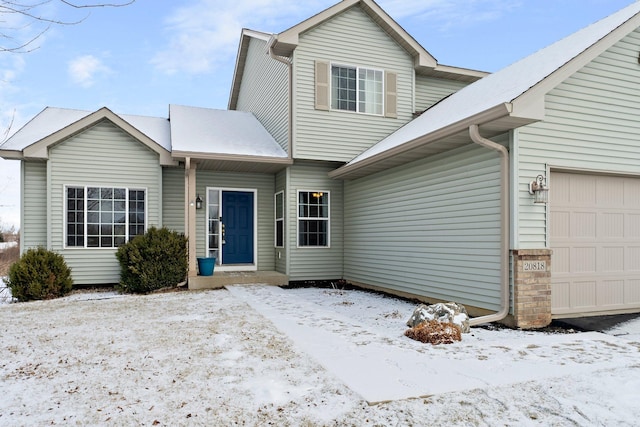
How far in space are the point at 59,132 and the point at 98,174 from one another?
1115 millimetres

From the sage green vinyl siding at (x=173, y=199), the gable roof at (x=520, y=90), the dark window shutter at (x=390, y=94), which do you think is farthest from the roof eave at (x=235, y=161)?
the dark window shutter at (x=390, y=94)

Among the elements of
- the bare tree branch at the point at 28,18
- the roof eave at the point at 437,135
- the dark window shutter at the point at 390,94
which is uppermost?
the dark window shutter at the point at 390,94

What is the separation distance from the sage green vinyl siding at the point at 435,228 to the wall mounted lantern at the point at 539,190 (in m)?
0.43

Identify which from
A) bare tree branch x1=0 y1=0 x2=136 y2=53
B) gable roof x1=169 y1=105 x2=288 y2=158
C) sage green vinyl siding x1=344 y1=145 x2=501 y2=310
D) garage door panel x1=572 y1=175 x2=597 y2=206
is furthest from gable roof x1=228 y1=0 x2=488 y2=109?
bare tree branch x1=0 y1=0 x2=136 y2=53

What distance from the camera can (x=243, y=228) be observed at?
439 inches

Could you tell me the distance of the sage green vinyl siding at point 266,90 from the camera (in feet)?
34.3

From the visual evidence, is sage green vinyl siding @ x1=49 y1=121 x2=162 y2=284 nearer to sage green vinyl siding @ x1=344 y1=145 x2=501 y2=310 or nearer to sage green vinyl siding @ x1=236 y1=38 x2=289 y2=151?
sage green vinyl siding @ x1=236 y1=38 x2=289 y2=151

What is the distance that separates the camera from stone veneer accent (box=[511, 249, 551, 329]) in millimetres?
5766

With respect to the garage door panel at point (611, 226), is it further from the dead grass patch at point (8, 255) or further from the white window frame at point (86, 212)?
the dead grass patch at point (8, 255)

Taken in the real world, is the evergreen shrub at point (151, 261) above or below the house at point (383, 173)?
below

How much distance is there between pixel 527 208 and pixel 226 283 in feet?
20.5

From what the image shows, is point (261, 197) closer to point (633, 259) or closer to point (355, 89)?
point (355, 89)

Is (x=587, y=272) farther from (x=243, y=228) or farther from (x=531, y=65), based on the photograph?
(x=243, y=228)

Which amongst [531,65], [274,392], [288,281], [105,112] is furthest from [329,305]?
[105,112]
